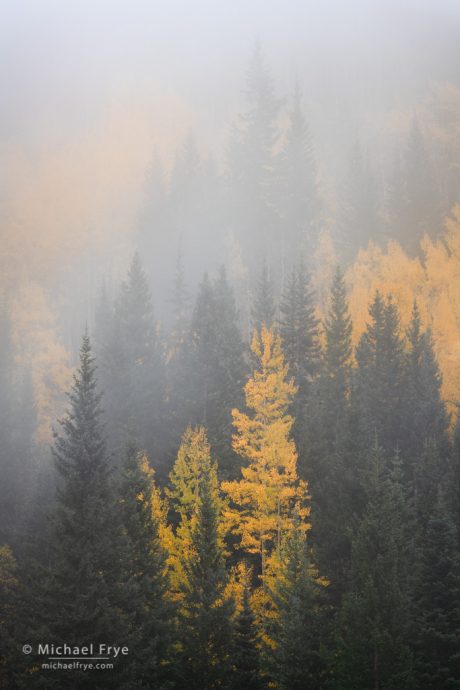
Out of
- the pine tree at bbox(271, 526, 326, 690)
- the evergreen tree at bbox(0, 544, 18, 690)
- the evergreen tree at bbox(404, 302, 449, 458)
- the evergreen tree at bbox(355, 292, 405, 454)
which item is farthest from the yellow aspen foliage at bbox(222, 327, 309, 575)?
the evergreen tree at bbox(0, 544, 18, 690)

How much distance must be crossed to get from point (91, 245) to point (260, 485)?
61199mm

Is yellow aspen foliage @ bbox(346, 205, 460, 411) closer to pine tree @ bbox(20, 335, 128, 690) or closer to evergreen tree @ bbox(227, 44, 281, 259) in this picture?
evergreen tree @ bbox(227, 44, 281, 259)

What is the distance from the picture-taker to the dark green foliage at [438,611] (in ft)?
95.0

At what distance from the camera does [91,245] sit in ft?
290

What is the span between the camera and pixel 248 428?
36.9 meters

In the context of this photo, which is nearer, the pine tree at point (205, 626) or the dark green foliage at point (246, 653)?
the pine tree at point (205, 626)

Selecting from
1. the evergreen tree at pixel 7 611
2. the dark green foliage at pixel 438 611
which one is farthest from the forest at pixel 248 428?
the evergreen tree at pixel 7 611

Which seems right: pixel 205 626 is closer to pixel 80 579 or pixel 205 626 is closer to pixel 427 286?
pixel 80 579

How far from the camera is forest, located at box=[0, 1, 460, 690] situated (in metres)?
27.4

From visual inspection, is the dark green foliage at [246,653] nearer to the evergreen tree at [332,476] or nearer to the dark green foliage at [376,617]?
the dark green foliage at [376,617]

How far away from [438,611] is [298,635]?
269 inches

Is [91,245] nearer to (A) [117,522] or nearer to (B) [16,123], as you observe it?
(B) [16,123]

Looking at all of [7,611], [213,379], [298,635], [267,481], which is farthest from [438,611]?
[7,611]

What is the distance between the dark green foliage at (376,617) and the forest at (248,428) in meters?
0.11
